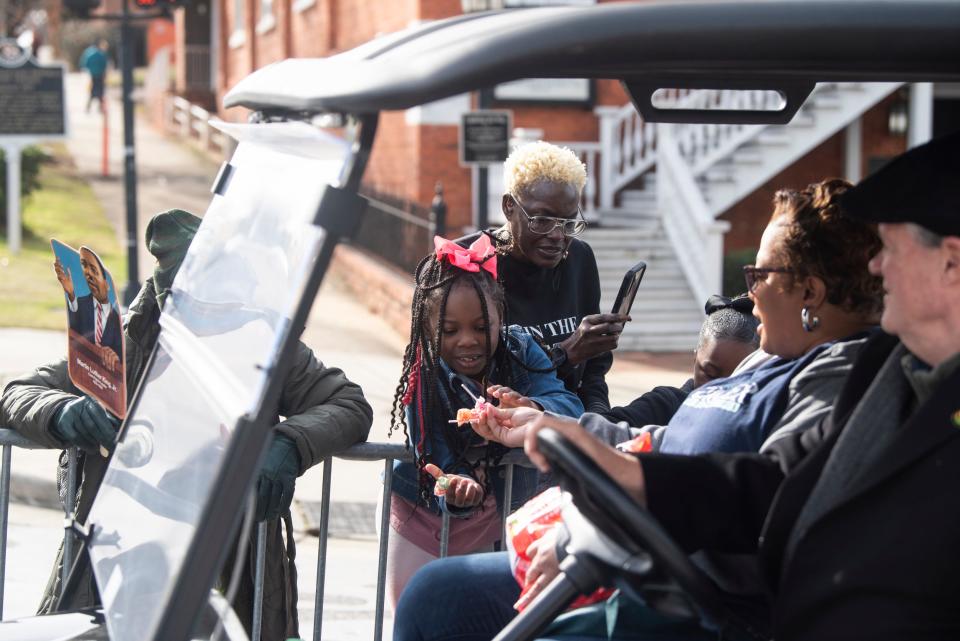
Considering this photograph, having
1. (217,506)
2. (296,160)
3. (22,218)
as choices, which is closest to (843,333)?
(296,160)

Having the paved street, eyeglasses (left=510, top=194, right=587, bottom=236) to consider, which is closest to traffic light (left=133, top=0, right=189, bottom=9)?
the paved street

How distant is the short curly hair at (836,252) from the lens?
2.57 m

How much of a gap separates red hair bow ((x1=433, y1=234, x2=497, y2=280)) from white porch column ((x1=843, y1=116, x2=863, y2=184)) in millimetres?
15455

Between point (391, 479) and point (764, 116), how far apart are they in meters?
1.66

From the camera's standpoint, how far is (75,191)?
23.1m

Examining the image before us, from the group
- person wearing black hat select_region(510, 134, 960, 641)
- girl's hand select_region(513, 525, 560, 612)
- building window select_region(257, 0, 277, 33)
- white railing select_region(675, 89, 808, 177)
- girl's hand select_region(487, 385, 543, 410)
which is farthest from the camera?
building window select_region(257, 0, 277, 33)

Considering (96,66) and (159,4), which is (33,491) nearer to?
(159,4)

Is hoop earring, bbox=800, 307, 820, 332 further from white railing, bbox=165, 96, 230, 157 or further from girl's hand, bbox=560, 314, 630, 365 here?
white railing, bbox=165, 96, 230, 157

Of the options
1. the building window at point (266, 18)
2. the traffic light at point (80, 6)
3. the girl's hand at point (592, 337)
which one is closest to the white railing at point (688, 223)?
the traffic light at point (80, 6)

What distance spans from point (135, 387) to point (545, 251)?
1.45m

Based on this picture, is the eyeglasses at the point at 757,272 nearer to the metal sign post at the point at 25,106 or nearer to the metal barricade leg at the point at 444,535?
the metal barricade leg at the point at 444,535

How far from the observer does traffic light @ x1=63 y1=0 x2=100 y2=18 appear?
43.6ft

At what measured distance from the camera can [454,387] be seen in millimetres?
3744

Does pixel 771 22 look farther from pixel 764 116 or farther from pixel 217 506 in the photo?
pixel 217 506
